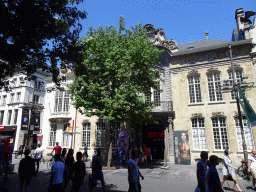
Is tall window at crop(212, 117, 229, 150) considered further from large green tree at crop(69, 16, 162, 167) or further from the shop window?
the shop window

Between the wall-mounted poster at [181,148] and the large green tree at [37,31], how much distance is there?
1329 centimetres

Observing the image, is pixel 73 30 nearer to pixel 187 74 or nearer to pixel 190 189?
pixel 190 189

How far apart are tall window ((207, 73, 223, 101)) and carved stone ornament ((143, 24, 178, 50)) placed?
523cm

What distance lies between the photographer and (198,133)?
1711cm

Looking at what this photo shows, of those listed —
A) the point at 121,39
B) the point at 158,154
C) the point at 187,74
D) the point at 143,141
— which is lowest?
the point at 158,154

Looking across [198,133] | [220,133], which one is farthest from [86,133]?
[220,133]

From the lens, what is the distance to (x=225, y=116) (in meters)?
16.4

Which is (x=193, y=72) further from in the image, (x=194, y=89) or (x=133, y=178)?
(x=133, y=178)

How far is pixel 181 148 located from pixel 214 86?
717 centimetres

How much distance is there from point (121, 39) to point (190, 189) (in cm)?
1207

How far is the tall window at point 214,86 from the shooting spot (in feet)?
56.9

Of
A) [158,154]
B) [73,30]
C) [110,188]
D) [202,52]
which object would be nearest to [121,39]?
[73,30]

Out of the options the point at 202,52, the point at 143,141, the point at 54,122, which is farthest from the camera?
the point at 54,122

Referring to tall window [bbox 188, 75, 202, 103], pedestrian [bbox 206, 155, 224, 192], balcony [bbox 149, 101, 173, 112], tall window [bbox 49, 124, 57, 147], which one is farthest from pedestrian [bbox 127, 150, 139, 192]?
tall window [bbox 49, 124, 57, 147]
